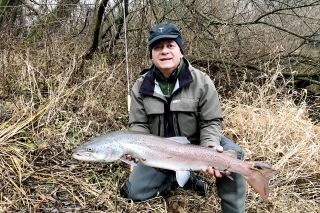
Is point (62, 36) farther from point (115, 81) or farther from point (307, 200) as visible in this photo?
point (307, 200)

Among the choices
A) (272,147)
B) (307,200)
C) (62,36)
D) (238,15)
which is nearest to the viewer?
(307,200)

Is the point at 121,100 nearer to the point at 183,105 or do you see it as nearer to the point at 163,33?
the point at 183,105

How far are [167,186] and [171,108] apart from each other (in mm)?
797

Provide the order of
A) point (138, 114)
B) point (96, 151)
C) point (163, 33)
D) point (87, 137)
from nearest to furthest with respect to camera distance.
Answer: point (96, 151)
point (163, 33)
point (138, 114)
point (87, 137)

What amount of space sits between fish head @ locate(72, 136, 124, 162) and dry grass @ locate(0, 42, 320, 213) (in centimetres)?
62

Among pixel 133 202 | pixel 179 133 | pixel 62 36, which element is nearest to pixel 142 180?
pixel 133 202

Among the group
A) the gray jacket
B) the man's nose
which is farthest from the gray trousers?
the man's nose

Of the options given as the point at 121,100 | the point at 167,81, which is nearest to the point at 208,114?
the point at 167,81

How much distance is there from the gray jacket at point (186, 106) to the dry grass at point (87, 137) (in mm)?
689

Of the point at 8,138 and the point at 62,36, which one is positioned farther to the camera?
the point at 62,36

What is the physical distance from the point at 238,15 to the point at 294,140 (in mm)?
3248

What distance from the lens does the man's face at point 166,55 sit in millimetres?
3100

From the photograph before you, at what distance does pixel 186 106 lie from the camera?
3.15m

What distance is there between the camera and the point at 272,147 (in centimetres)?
415
